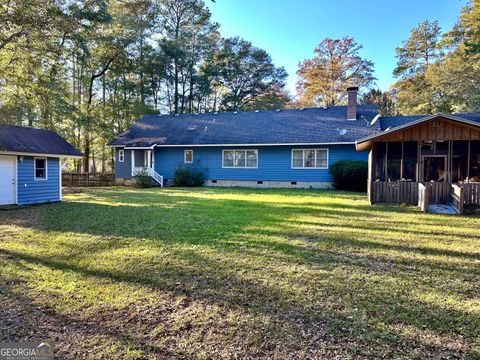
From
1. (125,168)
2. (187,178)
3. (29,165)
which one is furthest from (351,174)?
(125,168)

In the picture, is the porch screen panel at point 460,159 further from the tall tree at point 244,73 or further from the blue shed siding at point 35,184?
the tall tree at point 244,73

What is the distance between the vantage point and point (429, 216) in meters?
9.24

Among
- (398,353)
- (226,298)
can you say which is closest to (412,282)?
(398,353)

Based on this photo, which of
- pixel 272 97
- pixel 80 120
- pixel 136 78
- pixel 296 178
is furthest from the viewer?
pixel 272 97

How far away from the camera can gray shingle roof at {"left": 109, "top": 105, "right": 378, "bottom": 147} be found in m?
18.9

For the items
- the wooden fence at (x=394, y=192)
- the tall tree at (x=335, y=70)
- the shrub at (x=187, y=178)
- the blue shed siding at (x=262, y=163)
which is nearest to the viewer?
the wooden fence at (x=394, y=192)

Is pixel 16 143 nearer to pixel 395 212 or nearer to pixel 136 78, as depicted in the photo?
pixel 395 212

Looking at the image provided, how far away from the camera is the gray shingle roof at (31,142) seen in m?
11.8

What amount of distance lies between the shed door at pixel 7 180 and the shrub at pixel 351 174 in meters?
15.1

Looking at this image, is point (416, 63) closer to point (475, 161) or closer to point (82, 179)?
point (475, 161)

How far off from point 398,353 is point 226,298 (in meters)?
1.93

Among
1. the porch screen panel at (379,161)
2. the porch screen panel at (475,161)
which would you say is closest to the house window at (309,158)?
the porch screen panel at (379,161)

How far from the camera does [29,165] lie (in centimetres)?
1255

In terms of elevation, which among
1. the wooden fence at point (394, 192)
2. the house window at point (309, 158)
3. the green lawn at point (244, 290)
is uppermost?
the house window at point (309, 158)
